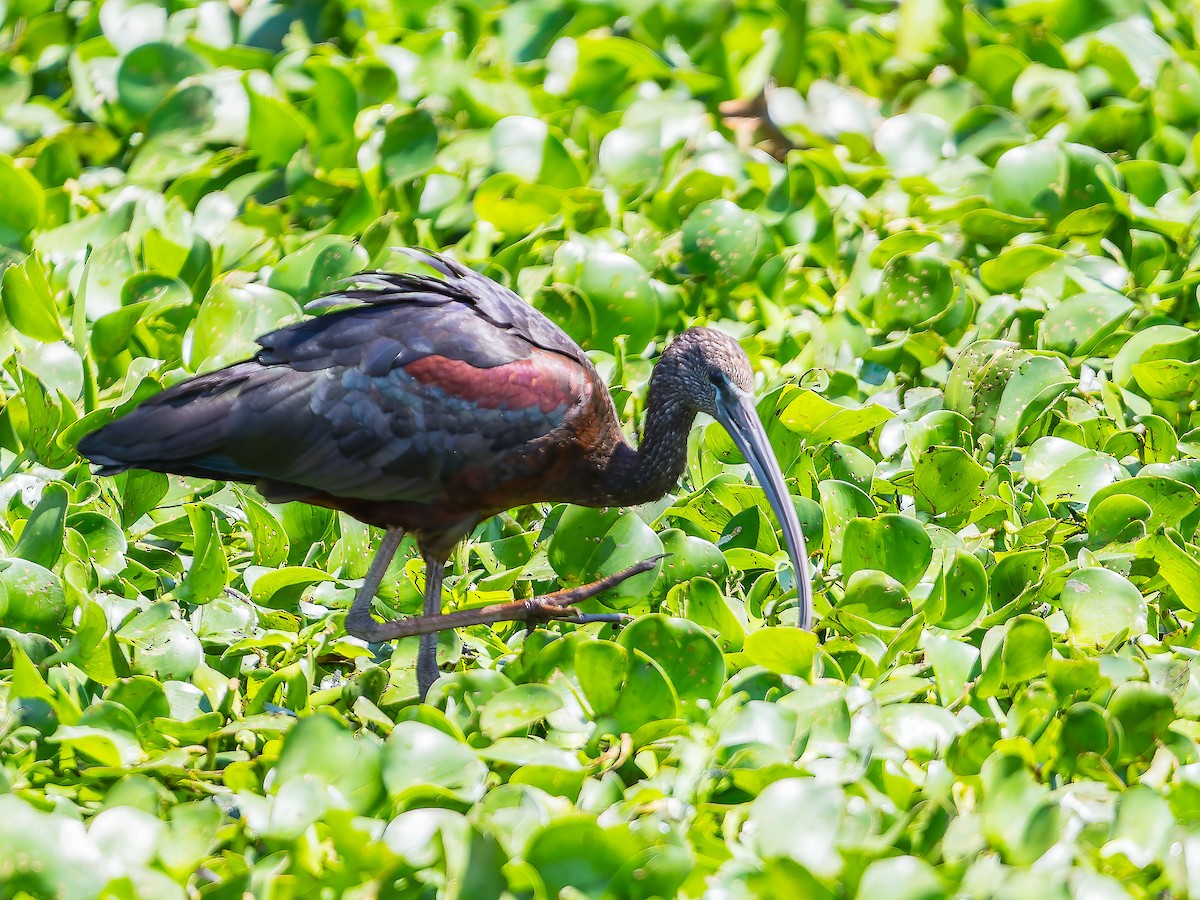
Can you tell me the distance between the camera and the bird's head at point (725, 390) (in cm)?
448

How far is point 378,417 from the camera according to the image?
177 inches

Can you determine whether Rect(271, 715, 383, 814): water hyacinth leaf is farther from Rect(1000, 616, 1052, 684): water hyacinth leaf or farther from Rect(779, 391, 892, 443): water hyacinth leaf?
Rect(779, 391, 892, 443): water hyacinth leaf

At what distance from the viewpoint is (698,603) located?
14.3 ft

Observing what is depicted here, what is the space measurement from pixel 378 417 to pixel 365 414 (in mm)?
40

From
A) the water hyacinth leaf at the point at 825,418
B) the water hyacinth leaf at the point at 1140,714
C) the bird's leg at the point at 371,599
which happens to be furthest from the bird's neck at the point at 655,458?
the water hyacinth leaf at the point at 1140,714

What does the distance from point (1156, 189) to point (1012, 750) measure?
3.57 metres

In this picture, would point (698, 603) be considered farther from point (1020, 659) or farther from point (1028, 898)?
point (1028, 898)

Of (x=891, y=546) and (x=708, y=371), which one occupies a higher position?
(x=708, y=371)

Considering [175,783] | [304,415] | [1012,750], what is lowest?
[175,783]

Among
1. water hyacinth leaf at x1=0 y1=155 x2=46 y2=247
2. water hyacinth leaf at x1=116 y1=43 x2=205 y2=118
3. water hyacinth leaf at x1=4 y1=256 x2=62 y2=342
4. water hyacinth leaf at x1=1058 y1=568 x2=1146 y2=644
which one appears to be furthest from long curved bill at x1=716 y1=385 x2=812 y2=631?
water hyacinth leaf at x1=116 y1=43 x2=205 y2=118

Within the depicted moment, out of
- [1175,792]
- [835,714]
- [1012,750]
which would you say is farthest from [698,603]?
[1175,792]

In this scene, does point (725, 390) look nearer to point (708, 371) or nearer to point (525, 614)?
point (708, 371)

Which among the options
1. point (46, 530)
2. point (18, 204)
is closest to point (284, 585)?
point (46, 530)

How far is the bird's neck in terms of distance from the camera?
4668 mm
